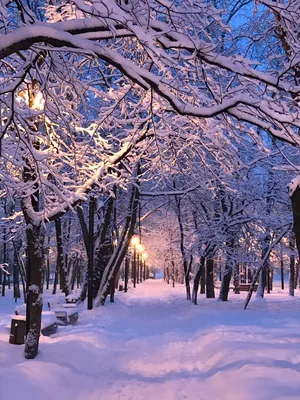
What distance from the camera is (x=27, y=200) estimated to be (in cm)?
773

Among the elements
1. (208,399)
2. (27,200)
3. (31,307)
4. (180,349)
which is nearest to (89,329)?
(180,349)

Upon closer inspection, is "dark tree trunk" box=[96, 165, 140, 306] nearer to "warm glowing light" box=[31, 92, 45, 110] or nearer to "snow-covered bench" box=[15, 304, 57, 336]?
"snow-covered bench" box=[15, 304, 57, 336]

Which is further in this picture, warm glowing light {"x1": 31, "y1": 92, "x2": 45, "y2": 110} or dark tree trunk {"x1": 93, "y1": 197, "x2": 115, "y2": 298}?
dark tree trunk {"x1": 93, "y1": 197, "x2": 115, "y2": 298}

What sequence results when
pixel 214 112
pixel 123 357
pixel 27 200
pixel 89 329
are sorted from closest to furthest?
pixel 214 112
pixel 27 200
pixel 123 357
pixel 89 329

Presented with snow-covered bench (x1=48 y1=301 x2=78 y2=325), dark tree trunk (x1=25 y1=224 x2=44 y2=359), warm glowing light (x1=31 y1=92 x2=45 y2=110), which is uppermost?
warm glowing light (x1=31 y1=92 x2=45 y2=110)

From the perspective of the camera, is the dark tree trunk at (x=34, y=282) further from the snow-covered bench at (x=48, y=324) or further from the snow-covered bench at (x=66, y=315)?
the snow-covered bench at (x=66, y=315)

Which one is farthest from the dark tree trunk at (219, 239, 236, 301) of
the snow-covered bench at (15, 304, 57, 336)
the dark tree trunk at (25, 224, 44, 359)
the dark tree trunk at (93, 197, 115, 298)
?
the dark tree trunk at (25, 224, 44, 359)

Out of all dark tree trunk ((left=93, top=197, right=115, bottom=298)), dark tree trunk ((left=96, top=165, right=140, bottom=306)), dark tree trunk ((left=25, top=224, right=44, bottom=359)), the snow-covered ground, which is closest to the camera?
the snow-covered ground

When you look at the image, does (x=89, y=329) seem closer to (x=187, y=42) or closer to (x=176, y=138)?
(x=176, y=138)

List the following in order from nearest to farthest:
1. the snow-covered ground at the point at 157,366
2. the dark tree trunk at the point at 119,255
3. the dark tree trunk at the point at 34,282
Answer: the snow-covered ground at the point at 157,366 < the dark tree trunk at the point at 34,282 < the dark tree trunk at the point at 119,255

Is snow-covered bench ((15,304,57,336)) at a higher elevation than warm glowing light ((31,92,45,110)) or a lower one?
lower

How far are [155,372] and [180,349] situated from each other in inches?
87.2

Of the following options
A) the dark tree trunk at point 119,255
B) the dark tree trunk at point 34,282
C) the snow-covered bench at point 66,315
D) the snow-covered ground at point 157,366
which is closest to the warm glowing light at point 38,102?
the dark tree trunk at point 34,282

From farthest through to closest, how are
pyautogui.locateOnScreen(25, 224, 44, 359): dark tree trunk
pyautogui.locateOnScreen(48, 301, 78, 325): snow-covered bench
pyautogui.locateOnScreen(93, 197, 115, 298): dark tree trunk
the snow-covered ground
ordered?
pyautogui.locateOnScreen(93, 197, 115, 298): dark tree trunk → pyautogui.locateOnScreen(48, 301, 78, 325): snow-covered bench → pyautogui.locateOnScreen(25, 224, 44, 359): dark tree trunk → the snow-covered ground
